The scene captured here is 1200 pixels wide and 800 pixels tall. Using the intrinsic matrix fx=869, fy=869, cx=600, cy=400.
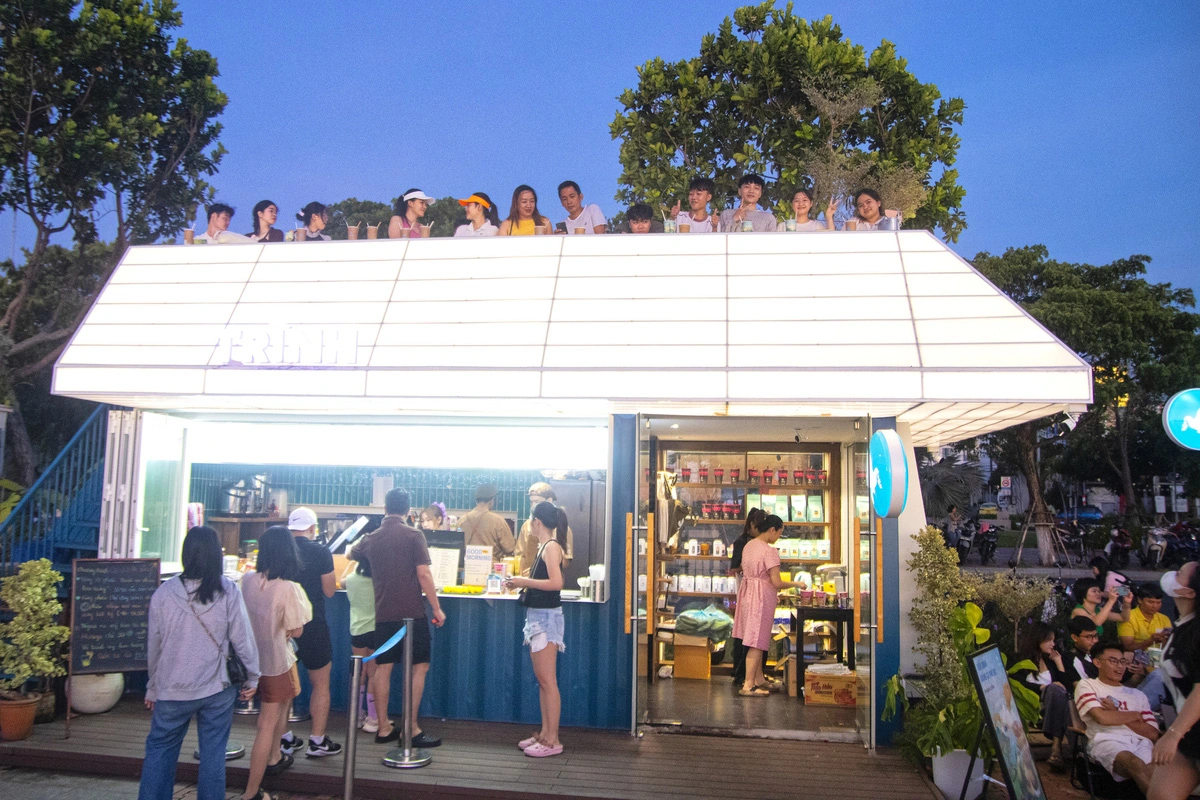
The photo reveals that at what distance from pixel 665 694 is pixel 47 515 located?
19.8 ft

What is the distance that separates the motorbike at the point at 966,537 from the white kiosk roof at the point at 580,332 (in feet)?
66.2

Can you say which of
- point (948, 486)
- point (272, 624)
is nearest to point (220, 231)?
point (272, 624)

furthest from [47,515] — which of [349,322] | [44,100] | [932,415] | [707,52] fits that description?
[707,52]

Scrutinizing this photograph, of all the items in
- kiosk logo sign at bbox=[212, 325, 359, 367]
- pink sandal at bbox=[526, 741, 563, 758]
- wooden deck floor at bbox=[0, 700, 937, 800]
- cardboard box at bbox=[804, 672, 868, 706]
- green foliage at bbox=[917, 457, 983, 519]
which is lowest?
wooden deck floor at bbox=[0, 700, 937, 800]

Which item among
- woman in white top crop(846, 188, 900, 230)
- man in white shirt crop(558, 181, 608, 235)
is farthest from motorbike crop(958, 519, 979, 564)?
man in white shirt crop(558, 181, 608, 235)

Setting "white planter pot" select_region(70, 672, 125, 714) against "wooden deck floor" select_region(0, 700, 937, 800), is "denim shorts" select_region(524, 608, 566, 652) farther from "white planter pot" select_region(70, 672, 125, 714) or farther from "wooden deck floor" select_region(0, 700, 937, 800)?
"white planter pot" select_region(70, 672, 125, 714)

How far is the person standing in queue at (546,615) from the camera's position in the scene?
19.7ft

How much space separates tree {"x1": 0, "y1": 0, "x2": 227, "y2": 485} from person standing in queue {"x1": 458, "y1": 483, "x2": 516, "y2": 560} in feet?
43.0

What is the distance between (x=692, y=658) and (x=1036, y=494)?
20.0 m

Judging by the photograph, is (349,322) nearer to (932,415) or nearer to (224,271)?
(224,271)

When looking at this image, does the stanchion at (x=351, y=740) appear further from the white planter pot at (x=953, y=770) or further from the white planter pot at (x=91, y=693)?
the white planter pot at (x=953, y=770)

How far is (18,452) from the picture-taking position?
1659 cm

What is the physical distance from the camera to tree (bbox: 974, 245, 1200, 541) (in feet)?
78.4

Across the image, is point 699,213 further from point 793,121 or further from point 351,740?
point 793,121
